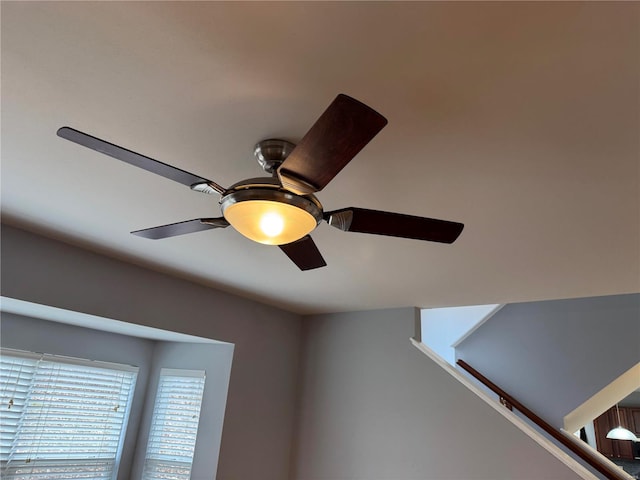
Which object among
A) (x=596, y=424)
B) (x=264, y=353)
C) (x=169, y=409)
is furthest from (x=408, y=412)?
(x=596, y=424)

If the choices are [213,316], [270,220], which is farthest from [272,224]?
[213,316]

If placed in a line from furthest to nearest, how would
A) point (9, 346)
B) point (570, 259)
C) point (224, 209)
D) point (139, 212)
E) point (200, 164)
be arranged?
point (9, 346) → point (570, 259) → point (139, 212) → point (200, 164) → point (224, 209)

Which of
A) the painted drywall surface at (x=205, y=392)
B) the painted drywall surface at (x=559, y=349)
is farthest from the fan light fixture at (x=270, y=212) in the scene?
the painted drywall surface at (x=559, y=349)

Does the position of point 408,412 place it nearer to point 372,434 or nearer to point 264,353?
point 372,434

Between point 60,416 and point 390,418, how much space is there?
2335 millimetres

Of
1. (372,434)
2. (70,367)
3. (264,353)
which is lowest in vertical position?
(372,434)

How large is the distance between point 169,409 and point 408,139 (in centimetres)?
305

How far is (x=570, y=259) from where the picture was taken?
2209mm

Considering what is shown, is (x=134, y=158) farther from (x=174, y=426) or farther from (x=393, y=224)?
(x=174, y=426)

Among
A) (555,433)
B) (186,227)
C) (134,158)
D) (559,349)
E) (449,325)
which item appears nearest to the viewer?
(134,158)

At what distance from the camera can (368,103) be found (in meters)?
1.27

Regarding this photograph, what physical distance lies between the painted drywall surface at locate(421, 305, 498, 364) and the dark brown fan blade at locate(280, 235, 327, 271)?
301cm

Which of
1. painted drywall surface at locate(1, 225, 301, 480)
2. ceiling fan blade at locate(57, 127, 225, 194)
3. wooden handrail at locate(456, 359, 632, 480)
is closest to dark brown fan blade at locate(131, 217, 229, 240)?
ceiling fan blade at locate(57, 127, 225, 194)

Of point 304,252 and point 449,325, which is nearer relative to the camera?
point 304,252
